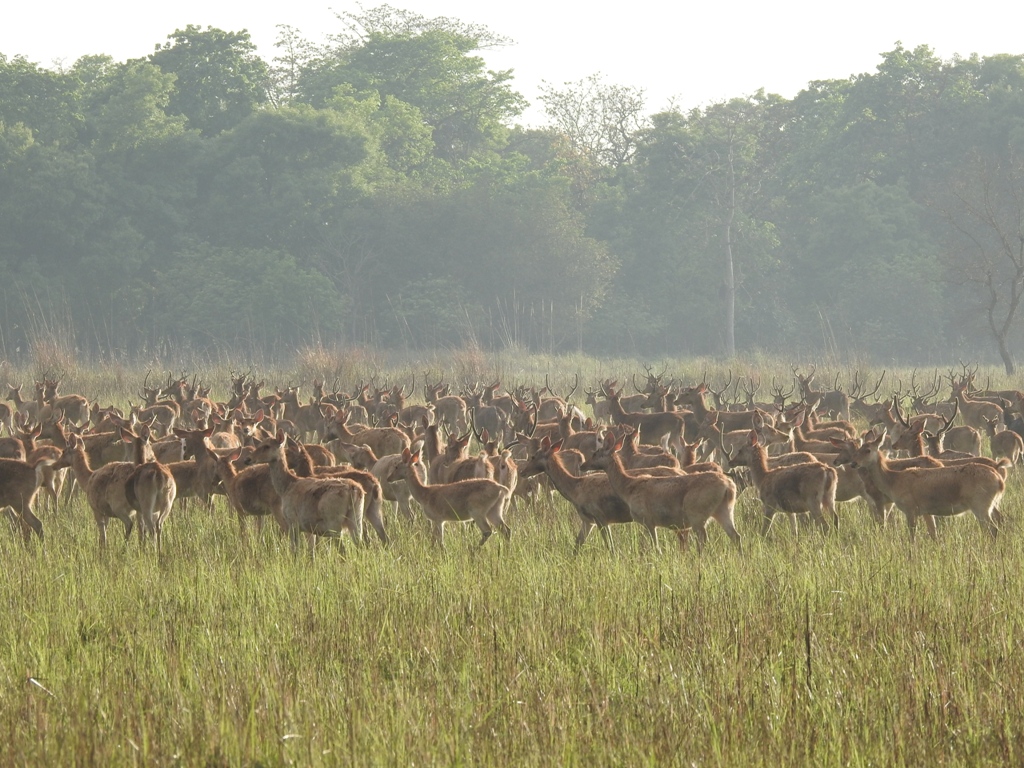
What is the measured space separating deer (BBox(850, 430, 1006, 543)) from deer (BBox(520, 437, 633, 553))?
1927 millimetres

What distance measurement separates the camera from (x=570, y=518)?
38.2 ft

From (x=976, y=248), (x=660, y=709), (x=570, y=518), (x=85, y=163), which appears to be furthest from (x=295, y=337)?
(x=660, y=709)

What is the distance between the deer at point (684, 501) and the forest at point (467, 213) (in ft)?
99.0

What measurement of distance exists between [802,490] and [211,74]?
4116cm

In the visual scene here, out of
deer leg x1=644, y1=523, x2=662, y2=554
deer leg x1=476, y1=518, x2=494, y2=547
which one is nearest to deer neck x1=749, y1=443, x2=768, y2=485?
deer leg x1=644, y1=523, x2=662, y2=554

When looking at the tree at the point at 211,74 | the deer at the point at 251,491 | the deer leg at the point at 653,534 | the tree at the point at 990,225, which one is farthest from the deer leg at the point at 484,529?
the tree at the point at 211,74

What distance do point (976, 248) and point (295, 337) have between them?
75.3ft

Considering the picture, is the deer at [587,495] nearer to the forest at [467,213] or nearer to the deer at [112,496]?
the deer at [112,496]

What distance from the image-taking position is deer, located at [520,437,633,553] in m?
9.95

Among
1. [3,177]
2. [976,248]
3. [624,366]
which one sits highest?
[3,177]

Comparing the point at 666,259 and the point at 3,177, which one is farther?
the point at 666,259

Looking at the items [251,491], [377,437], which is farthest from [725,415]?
[251,491]

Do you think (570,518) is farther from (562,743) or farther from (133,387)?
(133,387)

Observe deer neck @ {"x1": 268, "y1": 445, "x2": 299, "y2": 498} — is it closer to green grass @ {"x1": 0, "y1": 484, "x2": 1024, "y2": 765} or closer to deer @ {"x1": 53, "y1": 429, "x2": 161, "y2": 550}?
green grass @ {"x1": 0, "y1": 484, "x2": 1024, "y2": 765}
